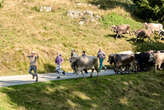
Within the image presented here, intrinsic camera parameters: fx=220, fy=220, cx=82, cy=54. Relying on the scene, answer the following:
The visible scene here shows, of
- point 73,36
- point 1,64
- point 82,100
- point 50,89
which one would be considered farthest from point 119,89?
point 73,36

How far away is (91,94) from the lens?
672 inches

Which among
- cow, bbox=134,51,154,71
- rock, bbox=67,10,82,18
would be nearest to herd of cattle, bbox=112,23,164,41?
rock, bbox=67,10,82,18

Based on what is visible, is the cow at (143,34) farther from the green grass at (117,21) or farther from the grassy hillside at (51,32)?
the green grass at (117,21)

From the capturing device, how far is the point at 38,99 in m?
14.3

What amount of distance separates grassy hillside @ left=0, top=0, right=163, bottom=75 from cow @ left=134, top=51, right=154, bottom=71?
833 cm

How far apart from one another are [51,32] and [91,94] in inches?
833

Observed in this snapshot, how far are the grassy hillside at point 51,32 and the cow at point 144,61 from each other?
27.3 feet

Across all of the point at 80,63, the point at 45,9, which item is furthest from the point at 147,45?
the point at 45,9

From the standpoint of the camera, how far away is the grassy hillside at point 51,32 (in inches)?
1030

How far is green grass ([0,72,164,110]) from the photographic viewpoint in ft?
45.4

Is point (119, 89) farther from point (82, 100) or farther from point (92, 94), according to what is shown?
point (82, 100)

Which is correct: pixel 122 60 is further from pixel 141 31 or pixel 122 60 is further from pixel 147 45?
pixel 141 31

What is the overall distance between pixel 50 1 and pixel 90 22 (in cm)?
1427

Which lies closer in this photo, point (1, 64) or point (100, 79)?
point (100, 79)
